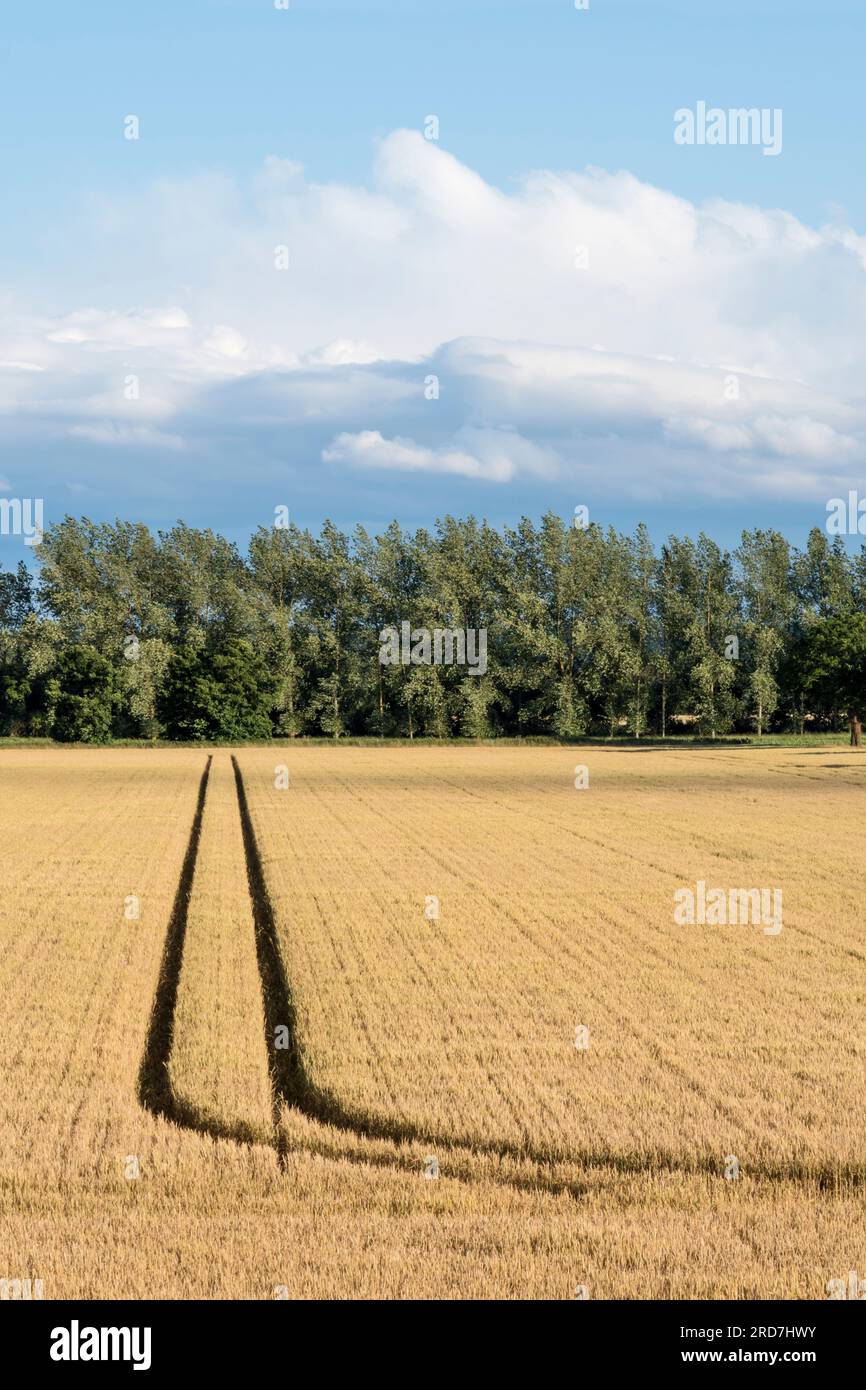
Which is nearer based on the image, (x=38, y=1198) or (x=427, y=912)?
(x=38, y=1198)

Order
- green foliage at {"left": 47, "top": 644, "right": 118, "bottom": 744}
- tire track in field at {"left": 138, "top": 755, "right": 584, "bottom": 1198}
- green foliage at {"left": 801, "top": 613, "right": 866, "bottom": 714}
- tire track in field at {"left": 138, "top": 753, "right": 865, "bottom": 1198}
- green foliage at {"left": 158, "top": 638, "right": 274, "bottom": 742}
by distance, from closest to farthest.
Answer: tire track in field at {"left": 138, "top": 753, "right": 865, "bottom": 1198} < tire track in field at {"left": 138, "top": 755, "right": 584, "bottom": 1198} < green foliage at {"left": 801, "top": 613, "right": 866, "bottom": 714} < green foliage at {"left": 158, "top": 638, "right": 274, "bottom": 742} < green foliage at {"left": 47, "top": 644, "right": 118, "bottom": 744}

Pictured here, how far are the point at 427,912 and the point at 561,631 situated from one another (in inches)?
4219

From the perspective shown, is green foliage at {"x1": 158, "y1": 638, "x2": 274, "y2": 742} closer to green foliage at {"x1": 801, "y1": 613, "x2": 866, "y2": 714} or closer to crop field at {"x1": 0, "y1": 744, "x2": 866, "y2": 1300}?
green foliage at {"x1": 801, "y1": 613, "x2": 866, "y2": 714}

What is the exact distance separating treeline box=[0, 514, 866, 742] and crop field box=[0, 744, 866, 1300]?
8648cm

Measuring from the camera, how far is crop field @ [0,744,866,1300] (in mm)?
11445

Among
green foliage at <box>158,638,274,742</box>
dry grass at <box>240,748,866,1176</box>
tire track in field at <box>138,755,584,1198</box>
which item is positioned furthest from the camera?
green foliage at <box>158,638,274,742</box>

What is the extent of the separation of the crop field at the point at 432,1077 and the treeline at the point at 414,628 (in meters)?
86.5

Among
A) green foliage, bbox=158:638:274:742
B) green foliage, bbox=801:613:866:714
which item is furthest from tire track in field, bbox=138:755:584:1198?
green foliage, bbox=158:638:274:742

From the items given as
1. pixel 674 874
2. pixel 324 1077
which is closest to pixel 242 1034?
pixel 324 1077

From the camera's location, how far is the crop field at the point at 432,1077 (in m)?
11.4

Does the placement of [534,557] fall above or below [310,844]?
above

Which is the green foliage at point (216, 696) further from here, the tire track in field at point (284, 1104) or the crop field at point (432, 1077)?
the tire track in field at point (284, 1104)
